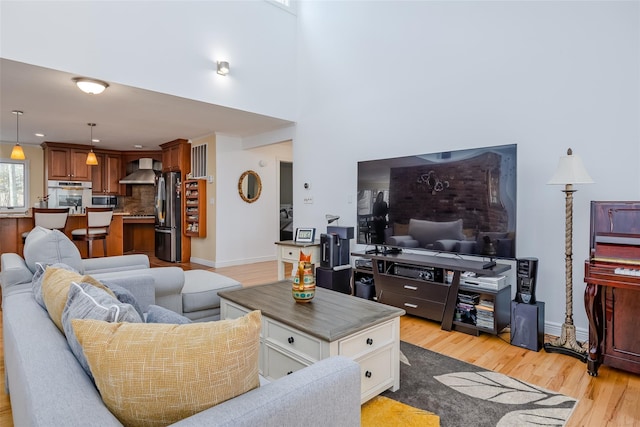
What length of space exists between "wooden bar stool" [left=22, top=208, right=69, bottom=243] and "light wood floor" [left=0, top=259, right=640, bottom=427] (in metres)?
2.41

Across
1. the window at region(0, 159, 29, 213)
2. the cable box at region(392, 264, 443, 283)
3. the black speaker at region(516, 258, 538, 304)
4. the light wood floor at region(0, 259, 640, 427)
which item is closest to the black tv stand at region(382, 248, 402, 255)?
the cable box at region(392, 264, 443, 283)

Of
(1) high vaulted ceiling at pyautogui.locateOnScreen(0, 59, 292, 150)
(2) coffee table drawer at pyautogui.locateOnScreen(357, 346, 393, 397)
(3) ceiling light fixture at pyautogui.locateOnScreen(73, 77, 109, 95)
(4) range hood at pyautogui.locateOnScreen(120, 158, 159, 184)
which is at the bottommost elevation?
(2) coffee table drawer at pyautogui.locateOnScreen(357, 346, 393, 397)

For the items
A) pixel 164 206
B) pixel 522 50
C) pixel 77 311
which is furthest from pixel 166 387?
pixel 164 206

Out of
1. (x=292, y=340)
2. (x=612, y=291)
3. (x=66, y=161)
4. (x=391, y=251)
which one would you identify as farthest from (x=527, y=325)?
(x=66, y=161)

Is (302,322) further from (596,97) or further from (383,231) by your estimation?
(596,97)

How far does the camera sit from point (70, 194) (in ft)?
24.2

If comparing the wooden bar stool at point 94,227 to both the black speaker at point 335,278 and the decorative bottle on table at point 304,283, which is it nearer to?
the black speaker at point 335,278

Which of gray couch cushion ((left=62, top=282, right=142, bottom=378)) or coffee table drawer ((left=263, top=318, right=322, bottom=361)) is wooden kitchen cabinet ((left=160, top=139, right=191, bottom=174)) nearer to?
coffee table drawer ((left=263, top=318, right=322, bottom=361))

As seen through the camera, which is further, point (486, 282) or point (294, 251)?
point (294, 251)

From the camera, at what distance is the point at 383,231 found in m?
3.84

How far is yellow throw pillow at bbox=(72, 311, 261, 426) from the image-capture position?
0.80 m

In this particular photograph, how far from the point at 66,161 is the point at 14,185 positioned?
1.19 m

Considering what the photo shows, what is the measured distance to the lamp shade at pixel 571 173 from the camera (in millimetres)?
2436

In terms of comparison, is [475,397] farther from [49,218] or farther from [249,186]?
[249,186]
